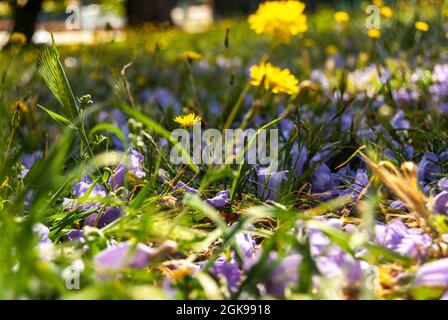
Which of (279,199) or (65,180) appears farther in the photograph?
(279,199)

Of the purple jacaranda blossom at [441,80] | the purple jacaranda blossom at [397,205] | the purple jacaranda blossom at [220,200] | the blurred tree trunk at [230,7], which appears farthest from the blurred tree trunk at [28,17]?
the purple jacaranda blossom at [397,205]

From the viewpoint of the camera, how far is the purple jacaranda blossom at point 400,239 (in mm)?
1079

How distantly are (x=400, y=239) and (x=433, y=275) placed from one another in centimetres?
16

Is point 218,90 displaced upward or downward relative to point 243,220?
downward

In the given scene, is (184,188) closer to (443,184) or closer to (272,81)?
(272,81)

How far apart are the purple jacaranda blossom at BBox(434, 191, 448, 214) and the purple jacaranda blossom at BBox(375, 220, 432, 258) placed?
82 millimetres

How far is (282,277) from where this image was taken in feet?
3.18

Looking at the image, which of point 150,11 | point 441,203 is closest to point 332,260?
point 441,203

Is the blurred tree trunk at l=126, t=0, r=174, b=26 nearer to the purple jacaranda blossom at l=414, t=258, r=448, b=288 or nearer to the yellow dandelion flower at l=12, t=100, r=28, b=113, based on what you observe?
the yellow dandelion flower at l=12, t=100, r=28, b=113

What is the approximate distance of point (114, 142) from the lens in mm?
2158
